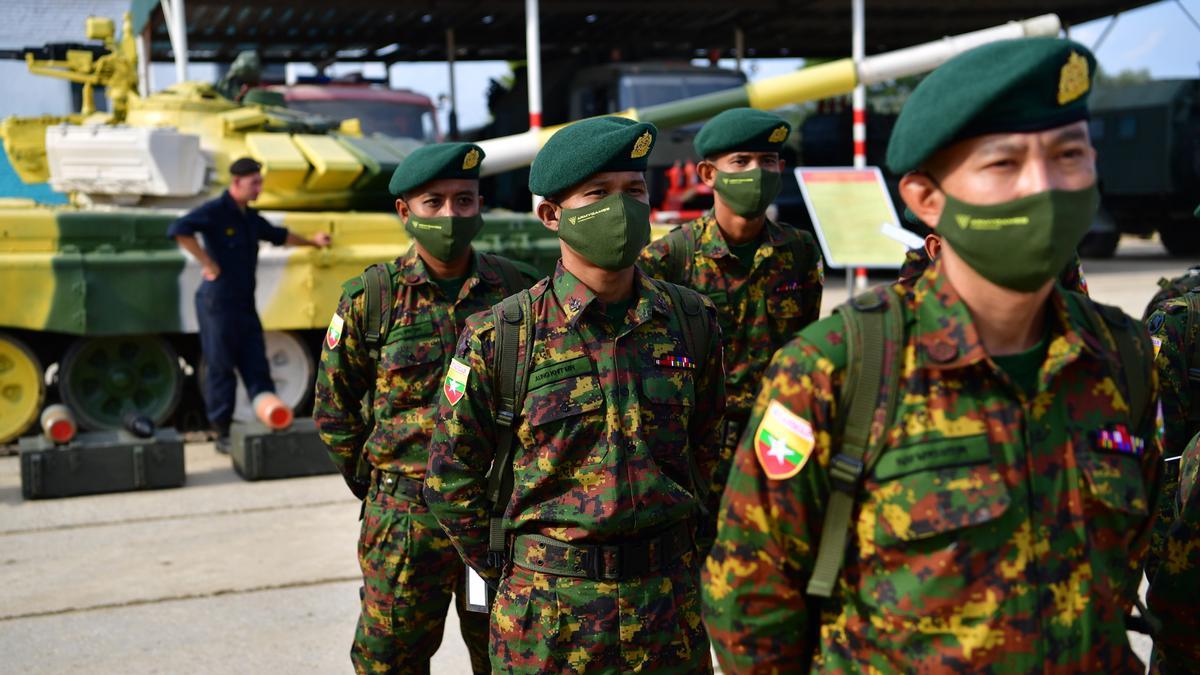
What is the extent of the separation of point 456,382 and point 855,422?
1.29m

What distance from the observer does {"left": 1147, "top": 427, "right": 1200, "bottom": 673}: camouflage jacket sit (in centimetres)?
257

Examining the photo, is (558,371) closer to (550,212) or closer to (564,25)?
(550,212)

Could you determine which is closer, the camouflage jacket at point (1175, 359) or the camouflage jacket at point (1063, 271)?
the camouflage jacket at point (1175, 359)

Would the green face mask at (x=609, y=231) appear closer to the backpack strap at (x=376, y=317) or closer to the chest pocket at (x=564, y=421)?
the chest pocket at (x=564, y=421)

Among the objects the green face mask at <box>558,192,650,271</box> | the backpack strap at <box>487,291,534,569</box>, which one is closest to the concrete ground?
the backpack strap at <box>487,291,534,569</box>

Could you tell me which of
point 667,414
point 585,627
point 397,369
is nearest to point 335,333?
point 397,369

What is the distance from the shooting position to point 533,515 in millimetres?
2945

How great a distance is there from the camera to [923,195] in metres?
2.03

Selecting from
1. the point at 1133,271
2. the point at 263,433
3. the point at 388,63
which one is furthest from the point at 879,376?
the point at 388,63

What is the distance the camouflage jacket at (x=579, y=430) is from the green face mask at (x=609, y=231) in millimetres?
92

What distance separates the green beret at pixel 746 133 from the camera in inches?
183

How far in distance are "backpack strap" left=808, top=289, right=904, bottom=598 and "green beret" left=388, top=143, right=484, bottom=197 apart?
2246 millimetres

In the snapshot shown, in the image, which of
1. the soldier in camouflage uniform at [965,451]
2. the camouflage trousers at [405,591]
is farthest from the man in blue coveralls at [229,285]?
the soldier in camouflage uniform at [965,451]

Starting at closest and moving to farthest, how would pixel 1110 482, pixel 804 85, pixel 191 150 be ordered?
pixel 1110 482, pixel 191 150, pixel 804 85
